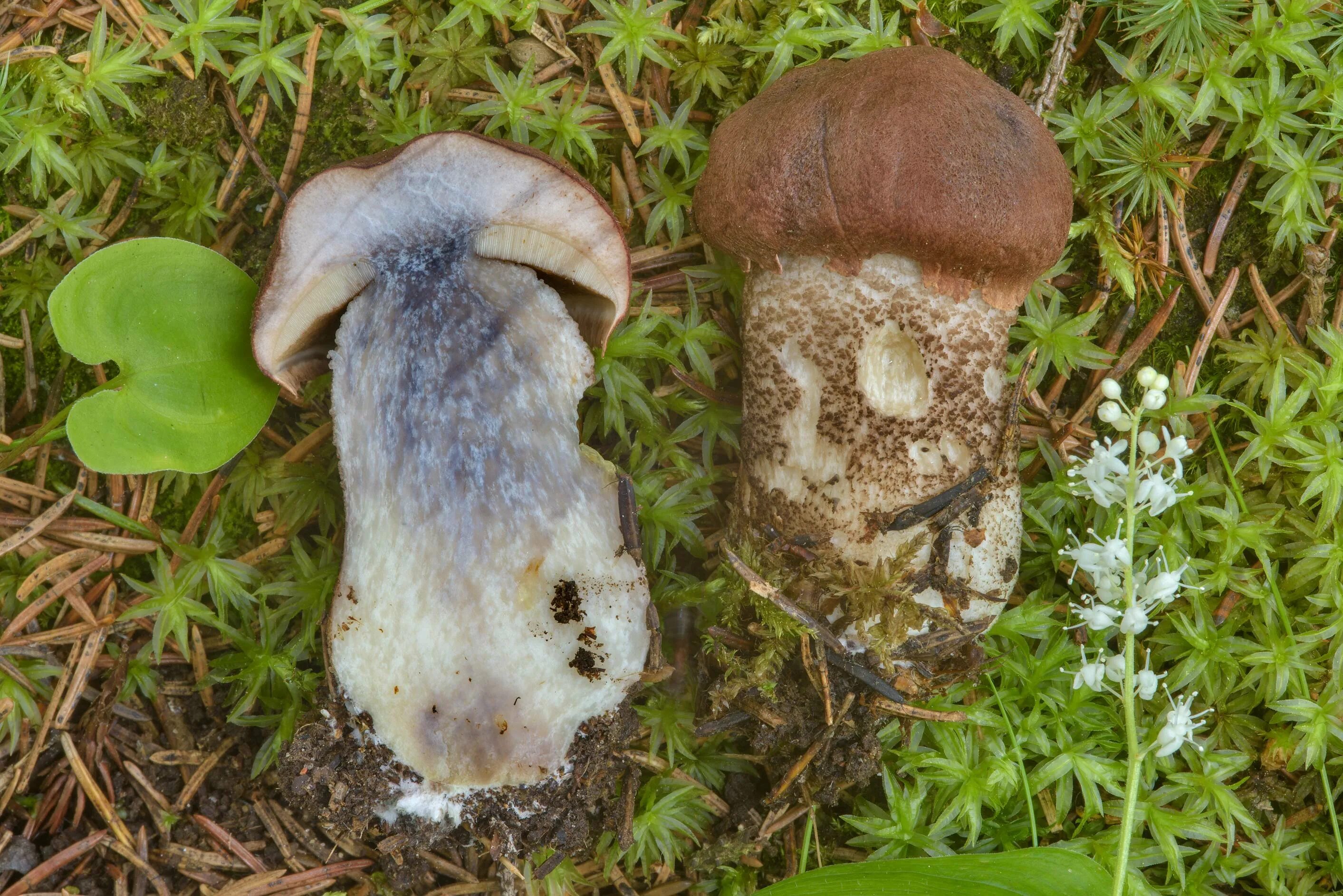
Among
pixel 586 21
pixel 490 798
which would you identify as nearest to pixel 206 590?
pixel 490 798

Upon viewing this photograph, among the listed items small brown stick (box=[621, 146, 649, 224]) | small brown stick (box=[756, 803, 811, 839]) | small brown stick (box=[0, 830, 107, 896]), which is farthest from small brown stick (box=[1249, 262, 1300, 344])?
small brown stick (box=[0, 830, 107, 896])

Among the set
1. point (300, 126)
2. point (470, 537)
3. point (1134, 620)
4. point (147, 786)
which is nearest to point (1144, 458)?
point (1134, 620)

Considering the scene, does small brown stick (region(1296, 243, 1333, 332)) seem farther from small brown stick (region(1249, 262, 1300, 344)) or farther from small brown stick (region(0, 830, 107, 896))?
small brown stick (region(0, 830, 107, 896))

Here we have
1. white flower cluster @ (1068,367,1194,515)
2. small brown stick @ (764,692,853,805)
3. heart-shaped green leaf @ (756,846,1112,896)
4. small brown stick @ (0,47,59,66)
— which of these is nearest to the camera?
white flower cluster @ (1068,367,1194,515)

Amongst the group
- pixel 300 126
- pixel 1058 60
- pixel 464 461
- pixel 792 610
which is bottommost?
pixel 792 610

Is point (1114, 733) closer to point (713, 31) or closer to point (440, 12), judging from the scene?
point (713, 31)

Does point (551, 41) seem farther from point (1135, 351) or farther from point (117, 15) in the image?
point (1135, 351)

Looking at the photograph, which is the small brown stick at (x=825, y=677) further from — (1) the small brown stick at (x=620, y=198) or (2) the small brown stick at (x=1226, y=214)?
(2) the small brown stick at (x=1226, y=214)
